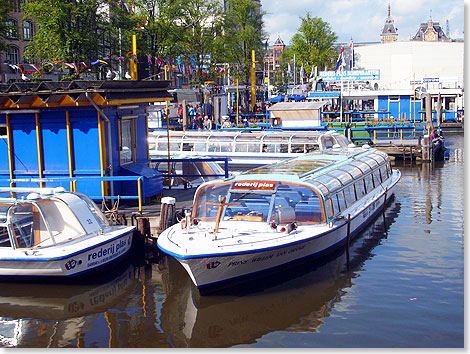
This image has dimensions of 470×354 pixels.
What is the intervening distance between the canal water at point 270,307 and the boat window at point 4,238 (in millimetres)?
1032

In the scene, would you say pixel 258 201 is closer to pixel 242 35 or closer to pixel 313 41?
pixel 242 35

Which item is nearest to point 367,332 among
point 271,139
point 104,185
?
point 104,185

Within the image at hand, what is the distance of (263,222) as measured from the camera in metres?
15.3

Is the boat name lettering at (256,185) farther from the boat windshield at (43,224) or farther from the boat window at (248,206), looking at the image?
the boat windshield at (43,224)

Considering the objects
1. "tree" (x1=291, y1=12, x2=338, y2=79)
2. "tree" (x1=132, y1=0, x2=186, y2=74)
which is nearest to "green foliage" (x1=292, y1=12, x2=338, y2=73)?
"tree" (x1=291, y1=12, x2=338, y2=79)

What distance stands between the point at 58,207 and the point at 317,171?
24.2ft

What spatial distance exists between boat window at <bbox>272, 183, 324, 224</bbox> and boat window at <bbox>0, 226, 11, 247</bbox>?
6604 mm

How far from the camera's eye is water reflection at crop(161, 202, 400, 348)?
1223 centimetres

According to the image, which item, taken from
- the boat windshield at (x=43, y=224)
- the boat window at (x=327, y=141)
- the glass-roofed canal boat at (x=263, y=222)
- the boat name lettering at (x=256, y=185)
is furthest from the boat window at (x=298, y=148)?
the boat windshield at (x=43, y=224)

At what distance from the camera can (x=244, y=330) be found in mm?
12289

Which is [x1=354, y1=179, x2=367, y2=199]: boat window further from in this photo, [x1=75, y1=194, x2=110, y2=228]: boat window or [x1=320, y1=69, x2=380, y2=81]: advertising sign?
[x1=320, y1=69, x2=380, y2=81]: advertising sign

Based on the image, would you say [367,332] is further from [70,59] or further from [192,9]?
[192,9]

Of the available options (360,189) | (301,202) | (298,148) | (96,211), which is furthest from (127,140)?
(298,148)

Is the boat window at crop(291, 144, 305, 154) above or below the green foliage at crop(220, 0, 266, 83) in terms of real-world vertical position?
below
